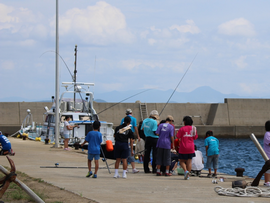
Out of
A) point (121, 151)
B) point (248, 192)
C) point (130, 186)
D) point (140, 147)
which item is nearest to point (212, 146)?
point (140, 147)

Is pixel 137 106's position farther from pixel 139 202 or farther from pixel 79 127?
pixel 139 202

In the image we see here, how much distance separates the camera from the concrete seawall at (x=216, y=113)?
144ft

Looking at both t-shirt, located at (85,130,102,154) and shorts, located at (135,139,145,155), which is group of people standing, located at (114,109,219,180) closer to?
t-shirt, located at (85,130,102,154)

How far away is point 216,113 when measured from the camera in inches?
1813

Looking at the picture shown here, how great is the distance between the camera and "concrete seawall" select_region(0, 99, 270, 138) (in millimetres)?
44000

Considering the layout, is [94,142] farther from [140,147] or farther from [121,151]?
[140,147]

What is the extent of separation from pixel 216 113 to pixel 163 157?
117 feet

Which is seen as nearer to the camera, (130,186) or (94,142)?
(130,186)

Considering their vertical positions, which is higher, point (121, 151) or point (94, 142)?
point (94, 142)

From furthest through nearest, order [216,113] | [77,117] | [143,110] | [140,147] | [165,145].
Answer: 1. [216,113]
2. [143,110]
3. [77,117]
4. [140,147]
5. [165,145]

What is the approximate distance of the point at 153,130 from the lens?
463 inches

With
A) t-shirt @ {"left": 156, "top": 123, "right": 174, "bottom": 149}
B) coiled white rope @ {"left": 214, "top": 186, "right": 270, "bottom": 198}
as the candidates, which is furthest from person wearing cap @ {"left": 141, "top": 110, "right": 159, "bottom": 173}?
coiled white rope @ {"left": 214, "top": 186, "right": 270, "bottom": 198}

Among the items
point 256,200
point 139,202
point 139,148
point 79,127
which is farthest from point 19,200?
point 79,127

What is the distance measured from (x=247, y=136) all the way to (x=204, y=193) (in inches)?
1498
